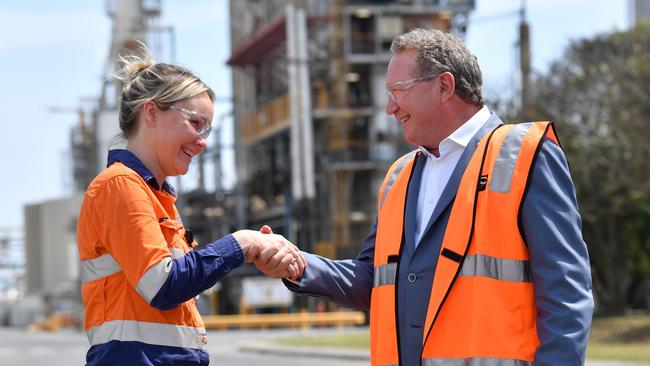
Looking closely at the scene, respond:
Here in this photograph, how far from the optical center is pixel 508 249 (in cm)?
471

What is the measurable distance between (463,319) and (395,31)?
5487 centimetres

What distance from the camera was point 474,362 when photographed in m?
4.68

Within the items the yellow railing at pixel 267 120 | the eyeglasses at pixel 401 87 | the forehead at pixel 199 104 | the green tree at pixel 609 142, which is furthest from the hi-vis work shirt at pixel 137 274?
the yellow railing at pixel 267 120

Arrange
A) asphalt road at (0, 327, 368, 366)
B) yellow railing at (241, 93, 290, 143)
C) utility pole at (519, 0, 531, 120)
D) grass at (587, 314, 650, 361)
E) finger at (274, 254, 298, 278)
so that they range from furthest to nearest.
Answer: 1. yellow railing at (241, 93, 290, 143)
2. utility pole at (519, 0, 531, 120)
3. asphalt road at (0, 327, 368, 366)
4. grass at (587, 314, 650, 361)
5. finger at (274, 254, 298, 278)

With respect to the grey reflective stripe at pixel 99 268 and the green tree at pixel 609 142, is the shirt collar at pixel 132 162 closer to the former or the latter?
the grey reflective stripe at pixel 99 268

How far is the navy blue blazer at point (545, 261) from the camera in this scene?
4.55 meters

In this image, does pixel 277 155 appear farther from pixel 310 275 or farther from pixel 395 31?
pixel 310 275

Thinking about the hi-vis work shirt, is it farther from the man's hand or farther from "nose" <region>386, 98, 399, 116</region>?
"nose" <region>386, 98, 399, 116</region>

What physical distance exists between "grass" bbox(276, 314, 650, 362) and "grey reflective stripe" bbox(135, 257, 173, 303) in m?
20.0

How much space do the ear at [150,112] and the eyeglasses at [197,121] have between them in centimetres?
6

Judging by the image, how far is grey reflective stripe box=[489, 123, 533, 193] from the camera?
15.7ft

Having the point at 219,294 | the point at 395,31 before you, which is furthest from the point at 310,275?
the point at 219,294

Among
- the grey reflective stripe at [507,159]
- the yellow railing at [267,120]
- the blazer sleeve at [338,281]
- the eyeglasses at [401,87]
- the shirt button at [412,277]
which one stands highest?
the yellow railing at [267,120]

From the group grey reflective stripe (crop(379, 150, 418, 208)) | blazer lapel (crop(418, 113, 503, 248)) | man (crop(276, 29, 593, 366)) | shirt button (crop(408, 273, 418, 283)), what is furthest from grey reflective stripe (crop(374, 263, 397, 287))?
grey reflective stripe (crop(379, 150, 418, 208))
